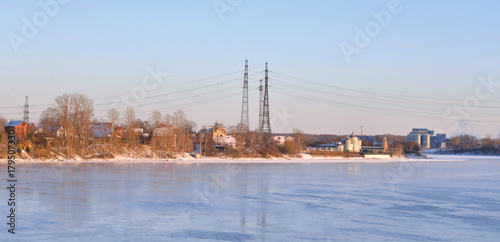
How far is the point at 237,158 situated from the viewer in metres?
56.8

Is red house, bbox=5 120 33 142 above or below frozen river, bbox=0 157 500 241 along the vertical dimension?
above

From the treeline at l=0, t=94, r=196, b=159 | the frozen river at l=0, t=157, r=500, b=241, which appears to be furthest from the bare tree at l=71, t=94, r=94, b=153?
the frozen river at l=0, t=157, r=500, b=241

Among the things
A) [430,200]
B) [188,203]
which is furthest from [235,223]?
[430,200]

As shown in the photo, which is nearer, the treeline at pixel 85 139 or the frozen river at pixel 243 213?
the frozen river at pixel 243 213

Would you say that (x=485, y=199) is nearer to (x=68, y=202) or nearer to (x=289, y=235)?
(x=289, y=235)

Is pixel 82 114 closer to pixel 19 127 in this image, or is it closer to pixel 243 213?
pixel 19 127
